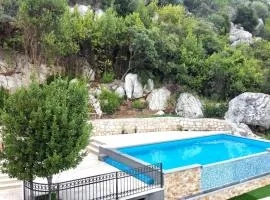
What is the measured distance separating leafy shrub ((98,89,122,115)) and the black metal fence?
9.14 metres

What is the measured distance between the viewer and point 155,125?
20.2m

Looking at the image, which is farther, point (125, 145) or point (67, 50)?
point (67, 50)

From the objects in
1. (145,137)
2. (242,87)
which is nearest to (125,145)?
(145,137)

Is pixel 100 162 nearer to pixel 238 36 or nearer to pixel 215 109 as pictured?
pixel 215 109

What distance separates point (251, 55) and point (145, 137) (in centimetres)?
1347

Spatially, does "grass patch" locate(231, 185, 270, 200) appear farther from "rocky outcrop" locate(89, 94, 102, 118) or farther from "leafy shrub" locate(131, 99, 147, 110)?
"leafy shrub" locate(131, 99, 147, 110)

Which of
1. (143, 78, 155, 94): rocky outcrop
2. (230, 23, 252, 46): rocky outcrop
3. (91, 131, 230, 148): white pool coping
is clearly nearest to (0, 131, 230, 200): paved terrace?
(91, 131, 230, 148): white pool coping

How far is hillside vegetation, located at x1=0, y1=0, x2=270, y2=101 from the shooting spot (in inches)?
823

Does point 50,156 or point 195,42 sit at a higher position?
point 195,42

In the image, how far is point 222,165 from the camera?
12445 mm

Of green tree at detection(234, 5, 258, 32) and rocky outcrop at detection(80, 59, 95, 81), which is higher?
green tree at detection(234, 5, 258, 32)

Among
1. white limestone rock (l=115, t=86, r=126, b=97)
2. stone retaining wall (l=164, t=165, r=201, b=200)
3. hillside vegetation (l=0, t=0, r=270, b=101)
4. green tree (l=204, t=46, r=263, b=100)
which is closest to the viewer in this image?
stone retaining wall (l=164, t=165, r=201, b=200)

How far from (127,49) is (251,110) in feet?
31.8

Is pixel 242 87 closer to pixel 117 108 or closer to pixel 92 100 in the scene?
pixel 117 108
